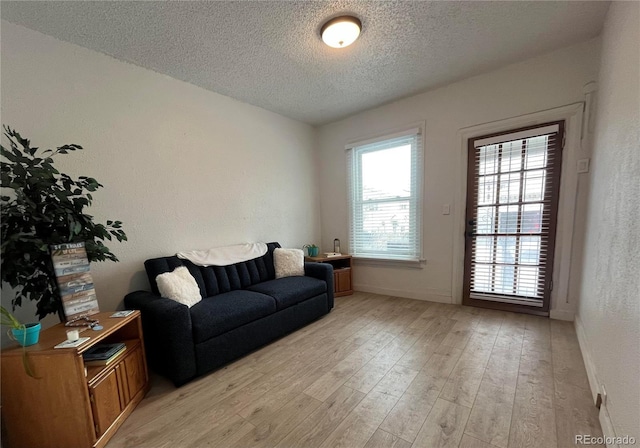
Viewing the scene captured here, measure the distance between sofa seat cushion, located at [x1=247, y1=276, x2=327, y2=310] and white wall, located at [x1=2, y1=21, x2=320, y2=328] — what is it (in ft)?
2.60

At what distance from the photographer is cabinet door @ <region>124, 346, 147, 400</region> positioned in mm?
1582

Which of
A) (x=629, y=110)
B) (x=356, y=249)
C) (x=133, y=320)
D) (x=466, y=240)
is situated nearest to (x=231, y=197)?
(x=133, y=320)

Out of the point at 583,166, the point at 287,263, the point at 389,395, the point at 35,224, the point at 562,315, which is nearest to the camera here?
the point at 35,224

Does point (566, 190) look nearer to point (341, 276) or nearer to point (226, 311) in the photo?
point (341, 276)

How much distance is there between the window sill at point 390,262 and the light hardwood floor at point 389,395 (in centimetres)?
101

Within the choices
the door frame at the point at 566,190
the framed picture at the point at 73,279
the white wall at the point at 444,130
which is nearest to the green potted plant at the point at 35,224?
the framed picture at the point at 73,279

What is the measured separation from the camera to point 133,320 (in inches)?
68.0

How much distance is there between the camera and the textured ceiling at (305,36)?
1.76 meters

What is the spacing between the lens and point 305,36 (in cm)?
204

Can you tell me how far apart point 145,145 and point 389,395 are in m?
2.94

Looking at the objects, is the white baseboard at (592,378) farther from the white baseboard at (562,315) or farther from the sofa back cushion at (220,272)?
the sofa back cushion at (220,272)

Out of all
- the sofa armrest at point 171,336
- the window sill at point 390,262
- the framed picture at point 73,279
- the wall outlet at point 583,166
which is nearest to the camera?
the framed picture at point 73,279

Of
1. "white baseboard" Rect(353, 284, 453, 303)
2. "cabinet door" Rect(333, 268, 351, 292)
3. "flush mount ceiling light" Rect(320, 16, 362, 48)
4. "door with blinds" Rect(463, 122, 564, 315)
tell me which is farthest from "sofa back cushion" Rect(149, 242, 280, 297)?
"door with blinds" Rect(463, 122, 564, 315)

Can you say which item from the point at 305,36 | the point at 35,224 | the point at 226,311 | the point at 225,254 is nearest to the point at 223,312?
the point at 226,311
